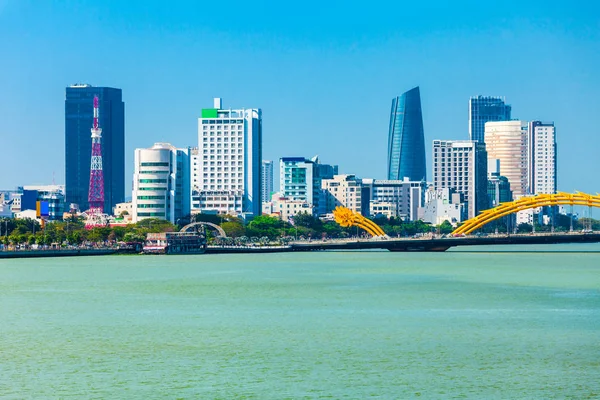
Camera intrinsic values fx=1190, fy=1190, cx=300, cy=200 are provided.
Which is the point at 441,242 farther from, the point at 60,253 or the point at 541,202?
the point at 60,253

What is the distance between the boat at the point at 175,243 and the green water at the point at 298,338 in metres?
55.9

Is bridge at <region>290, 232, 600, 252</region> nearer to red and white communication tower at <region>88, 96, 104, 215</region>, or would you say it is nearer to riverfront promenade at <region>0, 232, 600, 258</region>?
riverfront promenade at <region>0, 232, 600, 258</region>

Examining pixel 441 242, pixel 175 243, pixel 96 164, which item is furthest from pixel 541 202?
pixel 96 164

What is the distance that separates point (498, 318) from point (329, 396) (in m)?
21.5

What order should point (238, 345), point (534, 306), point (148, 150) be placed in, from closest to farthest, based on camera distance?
point (238, 345) → point (534, 306) → point (148, 150)

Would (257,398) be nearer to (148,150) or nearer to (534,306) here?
(534,306)

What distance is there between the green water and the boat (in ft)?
184

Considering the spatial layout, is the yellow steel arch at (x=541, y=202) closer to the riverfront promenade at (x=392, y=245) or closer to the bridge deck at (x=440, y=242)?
the riverfront promenade at (x=392, y=245)

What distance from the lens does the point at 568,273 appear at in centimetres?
9356

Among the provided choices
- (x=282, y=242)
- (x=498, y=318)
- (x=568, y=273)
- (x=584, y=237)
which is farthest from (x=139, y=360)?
(x=282, y=242)

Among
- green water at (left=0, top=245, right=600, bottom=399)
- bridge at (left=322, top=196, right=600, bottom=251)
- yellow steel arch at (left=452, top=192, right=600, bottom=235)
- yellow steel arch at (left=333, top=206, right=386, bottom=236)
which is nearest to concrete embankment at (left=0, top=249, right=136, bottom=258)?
bridge at (left=322, top=196, right=600, bottom=251)

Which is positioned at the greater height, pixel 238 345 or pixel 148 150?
pixel 148 150

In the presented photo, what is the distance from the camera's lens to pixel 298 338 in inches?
1902

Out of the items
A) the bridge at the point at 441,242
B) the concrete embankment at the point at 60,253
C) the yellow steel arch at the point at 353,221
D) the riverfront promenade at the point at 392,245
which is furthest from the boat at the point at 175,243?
the yellow steel arch at the point at 353,221
